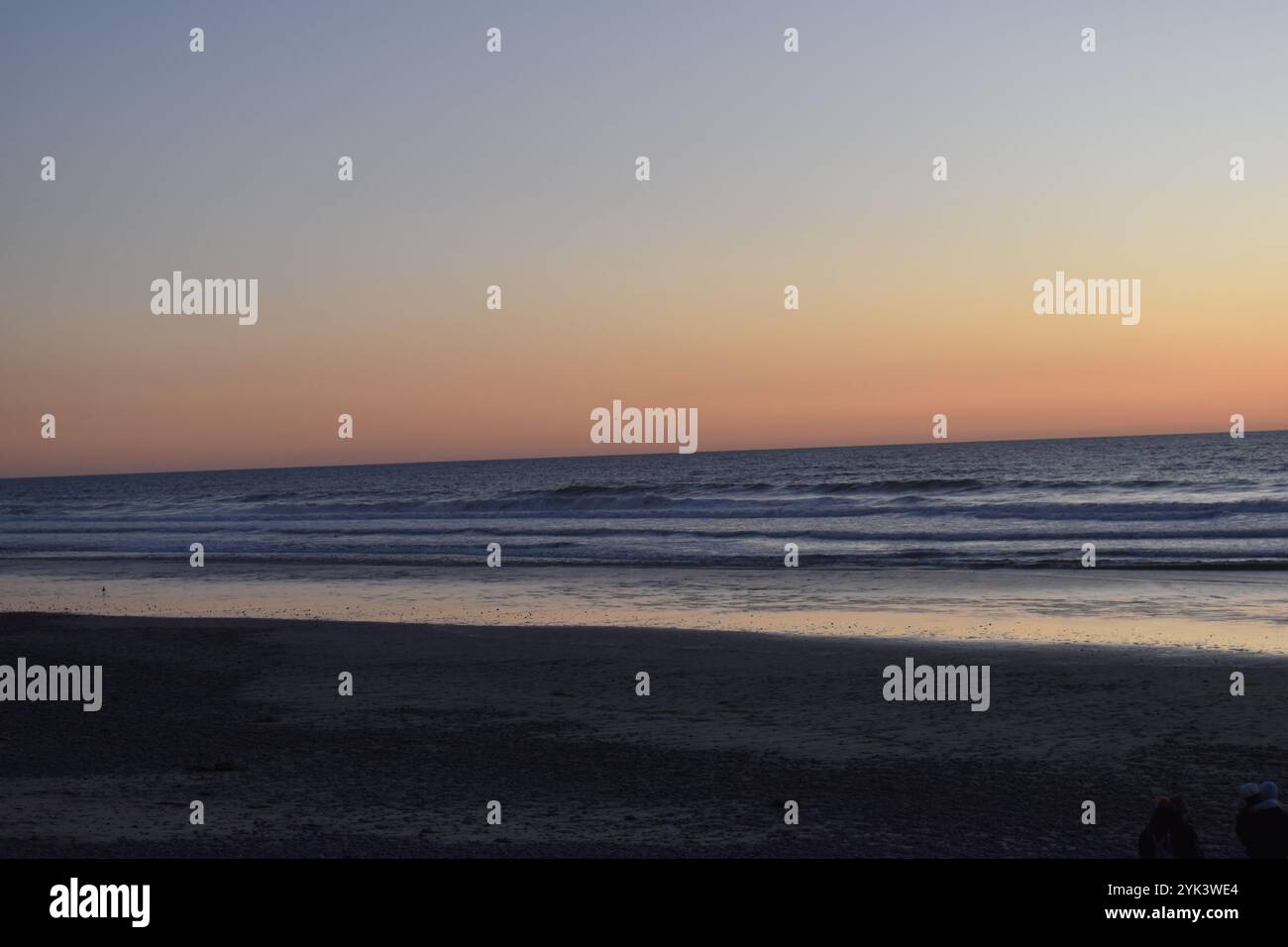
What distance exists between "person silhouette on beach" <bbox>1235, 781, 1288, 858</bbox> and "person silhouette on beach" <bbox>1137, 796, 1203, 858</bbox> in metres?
0.28

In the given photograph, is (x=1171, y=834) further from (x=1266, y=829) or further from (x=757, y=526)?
(x=757, y=526)

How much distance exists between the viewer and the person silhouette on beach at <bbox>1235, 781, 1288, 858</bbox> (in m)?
6.29

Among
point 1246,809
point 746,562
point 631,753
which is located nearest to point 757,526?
point 746,562

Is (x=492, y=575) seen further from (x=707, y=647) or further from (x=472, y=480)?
(x=472, y=480)

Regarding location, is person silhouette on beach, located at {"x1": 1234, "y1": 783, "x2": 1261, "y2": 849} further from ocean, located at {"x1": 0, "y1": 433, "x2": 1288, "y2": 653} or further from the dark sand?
ocean, located at {"x1": 0, "y1": 433, "x2": 1288, "y2": 653}

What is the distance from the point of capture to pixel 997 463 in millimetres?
108750

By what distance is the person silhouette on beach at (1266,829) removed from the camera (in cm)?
629

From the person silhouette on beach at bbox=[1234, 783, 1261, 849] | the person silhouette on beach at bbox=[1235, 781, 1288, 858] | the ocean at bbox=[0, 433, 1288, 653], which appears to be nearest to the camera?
the person silhouette on beach at bbox=[1235, 781, 1288, 858]

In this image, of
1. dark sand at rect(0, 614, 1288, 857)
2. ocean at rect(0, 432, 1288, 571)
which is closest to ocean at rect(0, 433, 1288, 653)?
ocean at rect(0, 432, 1288, 571)

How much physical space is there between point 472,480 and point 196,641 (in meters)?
108

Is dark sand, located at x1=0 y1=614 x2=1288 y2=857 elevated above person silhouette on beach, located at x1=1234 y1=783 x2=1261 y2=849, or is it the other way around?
person silhouette on beach, located at x1=1234 y1=783 x2=1261 y2=849

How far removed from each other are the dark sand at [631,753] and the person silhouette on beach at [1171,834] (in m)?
1.49

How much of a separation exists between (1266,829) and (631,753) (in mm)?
5735
